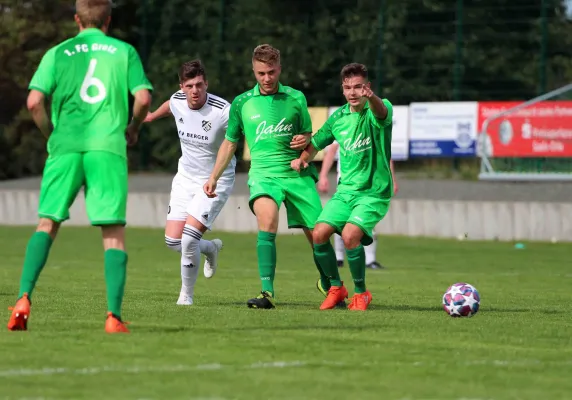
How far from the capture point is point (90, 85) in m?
7.98

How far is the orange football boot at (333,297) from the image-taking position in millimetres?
10768

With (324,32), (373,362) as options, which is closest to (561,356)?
(373,362)

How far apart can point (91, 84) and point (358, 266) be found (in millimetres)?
3491

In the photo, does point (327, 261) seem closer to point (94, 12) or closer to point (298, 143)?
point (298, 143)

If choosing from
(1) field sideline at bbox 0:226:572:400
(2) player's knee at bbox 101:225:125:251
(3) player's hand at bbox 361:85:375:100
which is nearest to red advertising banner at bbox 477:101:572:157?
(1) field sideline at bbox 0:226:572:400

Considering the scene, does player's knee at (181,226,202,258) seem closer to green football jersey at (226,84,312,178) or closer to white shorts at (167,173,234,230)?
white shorts at (167,173,234,230)

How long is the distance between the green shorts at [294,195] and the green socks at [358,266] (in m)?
0.43

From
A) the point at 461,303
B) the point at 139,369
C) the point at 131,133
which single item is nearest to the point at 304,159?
the point at 461,303

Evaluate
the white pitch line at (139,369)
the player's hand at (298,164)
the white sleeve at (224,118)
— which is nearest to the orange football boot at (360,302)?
the player's hand at (298,164)

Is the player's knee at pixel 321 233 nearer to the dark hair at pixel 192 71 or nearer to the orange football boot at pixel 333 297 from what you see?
the orange football boot at pixel 333 297

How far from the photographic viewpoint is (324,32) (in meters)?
30.8

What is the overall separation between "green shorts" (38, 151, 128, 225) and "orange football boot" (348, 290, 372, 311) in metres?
3.14

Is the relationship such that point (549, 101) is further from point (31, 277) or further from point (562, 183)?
point (31, 277)

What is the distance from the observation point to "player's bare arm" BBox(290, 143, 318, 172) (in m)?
10.7
